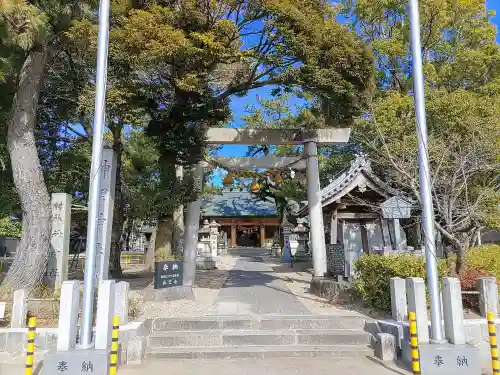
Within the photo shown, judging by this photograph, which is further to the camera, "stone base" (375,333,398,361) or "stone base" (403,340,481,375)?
"stone base" (375,333,398,361)

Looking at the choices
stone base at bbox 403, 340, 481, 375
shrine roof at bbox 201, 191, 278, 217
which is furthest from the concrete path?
shrine roof at bbox 201, 191, 278, 217

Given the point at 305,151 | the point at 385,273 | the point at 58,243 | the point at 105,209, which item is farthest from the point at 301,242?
the point at 58,243

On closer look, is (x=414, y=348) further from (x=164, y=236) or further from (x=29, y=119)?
(x=164, y=236)

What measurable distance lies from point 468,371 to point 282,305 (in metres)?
4.53

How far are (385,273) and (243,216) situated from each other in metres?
31.8

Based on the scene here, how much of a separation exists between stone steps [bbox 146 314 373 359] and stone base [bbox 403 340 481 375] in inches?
52.3

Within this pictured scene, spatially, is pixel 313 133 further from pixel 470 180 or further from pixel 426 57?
pixel 426 57

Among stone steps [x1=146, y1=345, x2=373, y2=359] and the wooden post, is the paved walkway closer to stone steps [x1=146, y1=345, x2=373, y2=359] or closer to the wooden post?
stone steps [x1=146, y1=345, x2=373, y2=359]

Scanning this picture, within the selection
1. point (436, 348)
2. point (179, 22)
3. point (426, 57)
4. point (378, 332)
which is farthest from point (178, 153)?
point (426, 57)

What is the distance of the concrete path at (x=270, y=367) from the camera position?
5.98 meters

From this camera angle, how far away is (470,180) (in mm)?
11359

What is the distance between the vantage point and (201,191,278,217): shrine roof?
131 ft

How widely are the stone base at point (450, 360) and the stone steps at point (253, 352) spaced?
1.31 m

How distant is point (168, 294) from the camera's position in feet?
33.6
